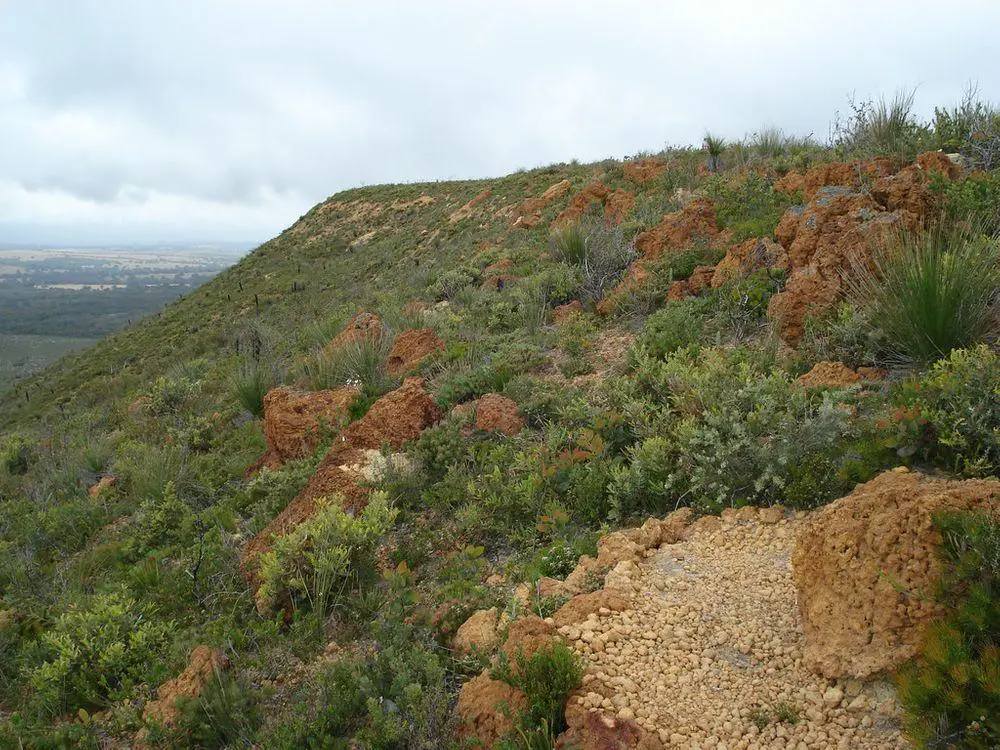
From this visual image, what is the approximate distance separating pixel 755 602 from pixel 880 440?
3.70ft

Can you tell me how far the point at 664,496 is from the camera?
3312mm

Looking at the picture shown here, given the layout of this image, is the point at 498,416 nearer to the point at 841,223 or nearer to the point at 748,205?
the point at 841,223

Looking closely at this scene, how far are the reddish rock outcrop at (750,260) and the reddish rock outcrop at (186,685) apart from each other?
16.1 feet

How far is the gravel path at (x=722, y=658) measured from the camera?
6.13 feet

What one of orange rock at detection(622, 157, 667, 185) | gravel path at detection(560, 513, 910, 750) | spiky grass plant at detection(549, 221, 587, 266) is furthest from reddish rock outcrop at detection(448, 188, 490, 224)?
gravel path at detection(560, 513, 910, 750)

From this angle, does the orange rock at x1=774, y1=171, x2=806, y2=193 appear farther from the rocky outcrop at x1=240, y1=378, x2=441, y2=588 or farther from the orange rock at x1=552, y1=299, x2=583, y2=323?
the rocky outcrop at x1=240, y1=378, x2=441, y2=588

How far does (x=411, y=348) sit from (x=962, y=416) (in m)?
4.97

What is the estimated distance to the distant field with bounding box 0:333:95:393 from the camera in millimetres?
37041

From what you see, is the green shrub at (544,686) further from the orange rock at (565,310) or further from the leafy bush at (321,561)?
the orange rock at (565,310)

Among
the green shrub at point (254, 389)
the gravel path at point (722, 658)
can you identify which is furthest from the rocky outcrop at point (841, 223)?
the green shrub at point (254, 389)

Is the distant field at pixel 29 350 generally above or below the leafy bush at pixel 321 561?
below

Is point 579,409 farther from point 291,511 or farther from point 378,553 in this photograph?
point 291,511

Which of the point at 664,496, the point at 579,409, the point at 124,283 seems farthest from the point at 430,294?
the point at 124,283

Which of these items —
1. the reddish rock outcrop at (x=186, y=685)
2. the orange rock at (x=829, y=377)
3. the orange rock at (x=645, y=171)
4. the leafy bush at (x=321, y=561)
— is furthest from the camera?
the orange rock at (x=645, y=171)
